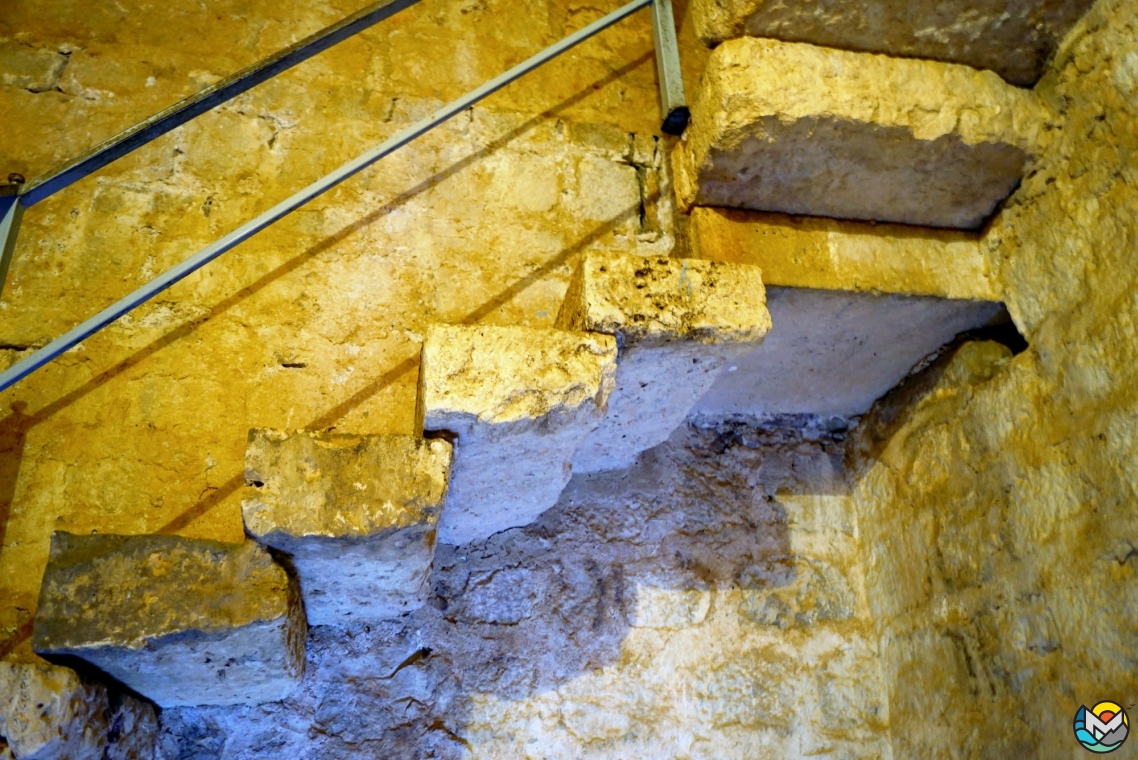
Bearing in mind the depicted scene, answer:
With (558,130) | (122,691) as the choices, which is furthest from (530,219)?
(122,691)

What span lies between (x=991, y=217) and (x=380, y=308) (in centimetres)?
169

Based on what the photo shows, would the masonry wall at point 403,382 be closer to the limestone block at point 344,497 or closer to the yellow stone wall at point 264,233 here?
the yellow stone wall at point 264,233

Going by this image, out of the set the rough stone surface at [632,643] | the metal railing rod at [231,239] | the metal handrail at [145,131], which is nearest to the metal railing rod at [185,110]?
the metal handrail at [145,131]

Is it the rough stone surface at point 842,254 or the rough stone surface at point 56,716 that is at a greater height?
the rough stone surface at point 842,254

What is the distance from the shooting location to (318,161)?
2080 millimetres

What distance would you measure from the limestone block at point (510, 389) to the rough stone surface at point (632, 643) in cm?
52

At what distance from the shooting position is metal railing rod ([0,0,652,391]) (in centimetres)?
141

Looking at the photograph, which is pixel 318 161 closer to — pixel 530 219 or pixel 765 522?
pixel 530 219

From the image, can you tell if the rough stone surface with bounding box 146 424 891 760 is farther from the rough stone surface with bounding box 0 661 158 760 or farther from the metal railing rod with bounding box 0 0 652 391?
the metal railing rod with bounding box 0 0 652 391

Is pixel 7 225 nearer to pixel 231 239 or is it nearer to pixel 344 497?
pixel 231 239

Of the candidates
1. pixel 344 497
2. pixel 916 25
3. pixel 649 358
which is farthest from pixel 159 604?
pixel 916 25

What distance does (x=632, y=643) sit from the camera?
2.08 m

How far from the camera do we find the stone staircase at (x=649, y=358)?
1.43 m

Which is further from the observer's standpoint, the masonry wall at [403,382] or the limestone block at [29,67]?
the limestone block at [29,67]
